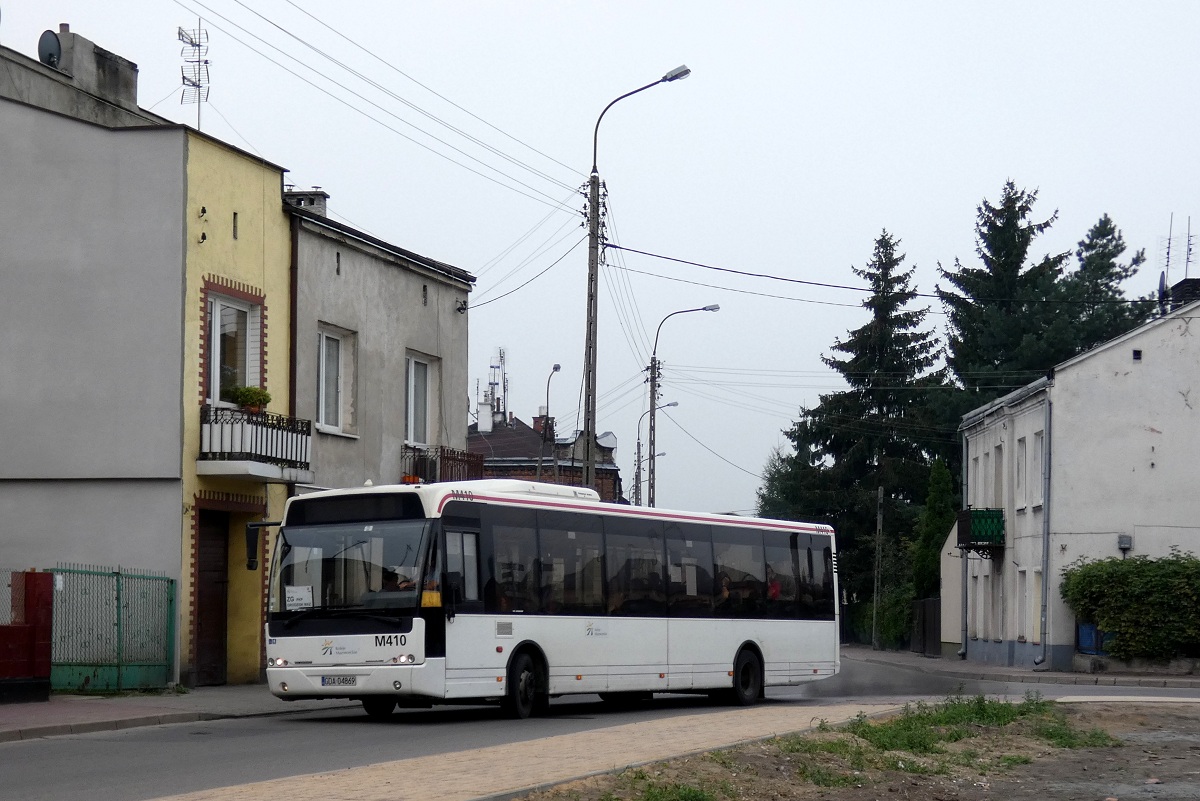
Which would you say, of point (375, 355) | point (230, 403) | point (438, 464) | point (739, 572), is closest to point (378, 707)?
point (739, 572)

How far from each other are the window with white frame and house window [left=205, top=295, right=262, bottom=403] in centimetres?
236

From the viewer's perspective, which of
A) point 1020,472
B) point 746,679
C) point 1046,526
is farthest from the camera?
point 1020,472

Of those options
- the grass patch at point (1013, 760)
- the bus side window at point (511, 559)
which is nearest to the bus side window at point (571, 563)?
the bus side window at point (511, 559)

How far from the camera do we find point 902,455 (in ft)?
240

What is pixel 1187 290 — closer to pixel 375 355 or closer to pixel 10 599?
pixel 375 355

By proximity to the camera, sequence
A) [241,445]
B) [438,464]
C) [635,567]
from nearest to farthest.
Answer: [635,567] → [241,445] → [438,464]

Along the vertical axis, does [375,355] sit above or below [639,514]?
above

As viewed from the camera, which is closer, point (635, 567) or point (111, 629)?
point (635, 567)

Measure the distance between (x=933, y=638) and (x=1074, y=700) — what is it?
32900 mm

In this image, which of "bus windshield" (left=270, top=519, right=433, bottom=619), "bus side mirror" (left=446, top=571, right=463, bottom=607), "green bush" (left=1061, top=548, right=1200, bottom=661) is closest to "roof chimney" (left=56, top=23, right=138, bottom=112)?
"bus windshield" (left=270, top=519, right=433, bottom=619)

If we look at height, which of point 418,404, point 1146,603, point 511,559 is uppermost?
point 418,404

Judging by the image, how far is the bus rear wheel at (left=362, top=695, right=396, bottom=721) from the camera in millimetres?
19469

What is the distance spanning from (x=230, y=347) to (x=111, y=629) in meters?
5.25

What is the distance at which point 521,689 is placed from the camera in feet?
62.4
